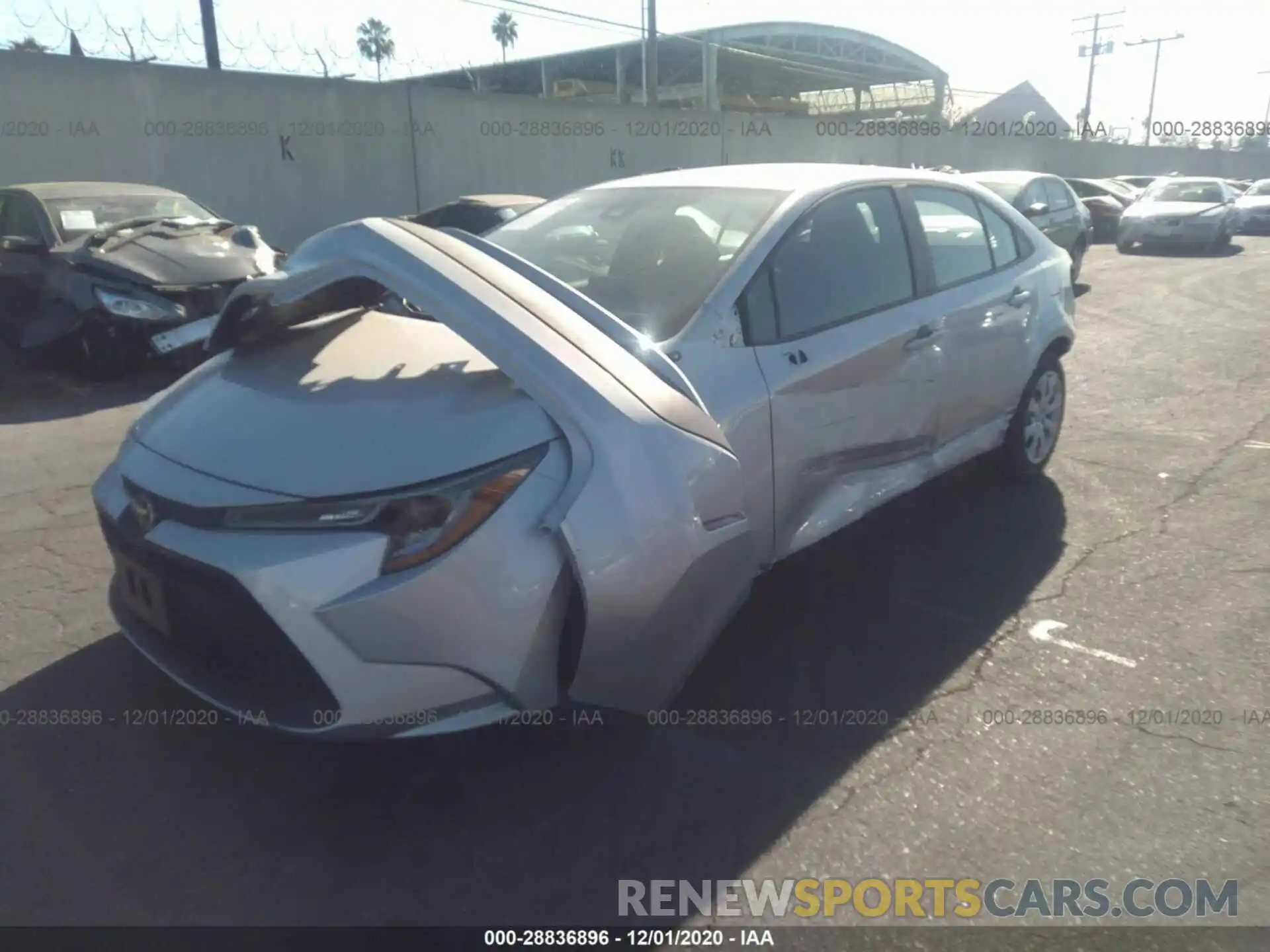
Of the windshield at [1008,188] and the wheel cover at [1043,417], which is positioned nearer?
the wheel cover at [1043,417]

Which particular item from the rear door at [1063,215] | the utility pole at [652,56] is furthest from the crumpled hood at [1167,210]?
the utility pole at [652,56]

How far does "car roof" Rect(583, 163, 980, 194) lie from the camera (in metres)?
3.84

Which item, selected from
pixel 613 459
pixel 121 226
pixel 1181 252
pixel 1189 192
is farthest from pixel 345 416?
pixel 1189 192

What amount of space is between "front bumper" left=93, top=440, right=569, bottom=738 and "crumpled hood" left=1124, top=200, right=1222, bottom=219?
743 inches

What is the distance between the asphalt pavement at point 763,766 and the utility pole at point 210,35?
580 inches

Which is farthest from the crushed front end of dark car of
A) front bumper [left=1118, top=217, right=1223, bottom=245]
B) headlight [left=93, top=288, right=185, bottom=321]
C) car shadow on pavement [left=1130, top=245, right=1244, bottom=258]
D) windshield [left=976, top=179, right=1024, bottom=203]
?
car shadow on pavement [left=1130, top=245, right=1244, bottom=258]

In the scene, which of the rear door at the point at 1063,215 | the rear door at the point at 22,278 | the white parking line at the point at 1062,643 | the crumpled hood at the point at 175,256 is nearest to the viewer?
the white parking line at the point at 1062,643

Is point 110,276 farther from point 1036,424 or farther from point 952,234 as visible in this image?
point 1036,424

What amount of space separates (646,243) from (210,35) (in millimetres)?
16388

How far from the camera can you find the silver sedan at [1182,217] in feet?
58.9

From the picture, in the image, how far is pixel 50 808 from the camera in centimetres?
266

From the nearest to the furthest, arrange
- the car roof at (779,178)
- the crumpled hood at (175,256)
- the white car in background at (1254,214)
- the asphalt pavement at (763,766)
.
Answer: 1. the asphalt pavement at (763,766)
2. the car roof at (779,178)
3. the crumpled hood at (175,256)
4. the white car in background at (1254,214)

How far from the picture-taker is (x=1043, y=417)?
5.21 m

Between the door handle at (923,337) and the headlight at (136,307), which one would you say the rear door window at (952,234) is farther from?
the headlight at (136,307)
